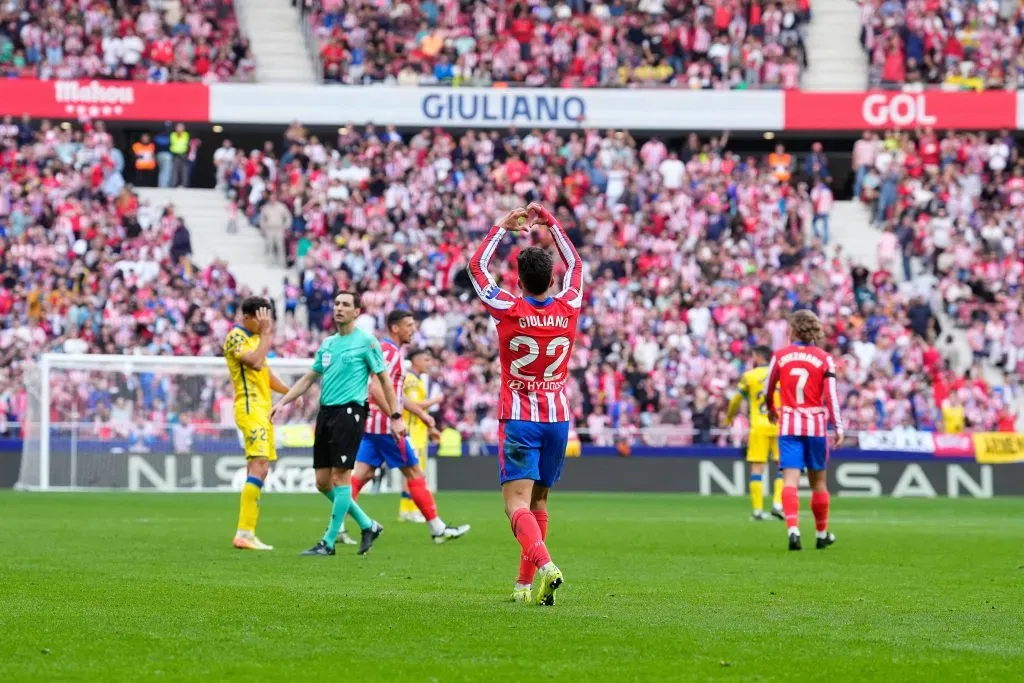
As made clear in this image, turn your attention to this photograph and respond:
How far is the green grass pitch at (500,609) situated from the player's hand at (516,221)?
229 centimetres

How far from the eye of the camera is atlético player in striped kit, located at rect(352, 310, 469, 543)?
1662 centimetres

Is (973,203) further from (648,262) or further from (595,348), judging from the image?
(595,348)

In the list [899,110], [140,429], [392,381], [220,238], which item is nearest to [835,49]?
[899,110]

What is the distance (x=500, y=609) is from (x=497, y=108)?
111ft

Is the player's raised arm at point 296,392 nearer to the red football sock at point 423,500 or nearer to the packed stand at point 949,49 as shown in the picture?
the red football sock at point 423,500

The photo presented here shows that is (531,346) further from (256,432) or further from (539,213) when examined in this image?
(256,432)

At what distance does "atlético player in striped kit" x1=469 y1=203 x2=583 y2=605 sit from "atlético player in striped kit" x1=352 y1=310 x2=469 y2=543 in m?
6.29

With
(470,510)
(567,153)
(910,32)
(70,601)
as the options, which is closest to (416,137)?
(567,153)

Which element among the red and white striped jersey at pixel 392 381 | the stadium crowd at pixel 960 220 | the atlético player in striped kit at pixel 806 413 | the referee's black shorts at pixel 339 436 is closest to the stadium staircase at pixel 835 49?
the stadium crowd at pixel 960 220

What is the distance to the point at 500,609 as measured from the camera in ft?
32.1

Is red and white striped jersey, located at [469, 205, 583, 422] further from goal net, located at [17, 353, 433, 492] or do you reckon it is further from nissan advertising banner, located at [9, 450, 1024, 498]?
nissan advertising banner, located at [9, 450, 1024, 498]

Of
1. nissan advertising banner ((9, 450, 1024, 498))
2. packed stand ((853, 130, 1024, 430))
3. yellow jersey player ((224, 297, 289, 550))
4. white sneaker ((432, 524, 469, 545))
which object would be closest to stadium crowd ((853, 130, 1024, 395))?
packed stand ((853, 130, 1024, 430))

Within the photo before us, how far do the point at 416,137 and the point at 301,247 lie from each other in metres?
4.76

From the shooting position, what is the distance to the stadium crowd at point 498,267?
3409 cm
